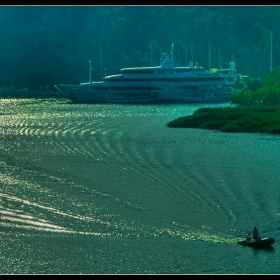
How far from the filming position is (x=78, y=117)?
43906 millimetres

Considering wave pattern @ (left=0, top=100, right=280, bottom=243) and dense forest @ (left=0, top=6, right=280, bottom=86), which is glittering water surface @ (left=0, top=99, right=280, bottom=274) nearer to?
wave pattern @ (left=0, top=100, right=280, bottom=243)

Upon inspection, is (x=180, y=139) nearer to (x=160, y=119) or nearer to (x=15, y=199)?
(x=160, y=119)

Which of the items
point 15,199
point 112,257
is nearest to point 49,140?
point 15,199

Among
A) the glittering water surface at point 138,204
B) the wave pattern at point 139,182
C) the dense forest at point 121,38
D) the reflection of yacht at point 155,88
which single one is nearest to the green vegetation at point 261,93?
the reflection of yacht at point 155,88

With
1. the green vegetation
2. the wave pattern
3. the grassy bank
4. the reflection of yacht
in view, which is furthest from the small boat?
the reflection of yacht

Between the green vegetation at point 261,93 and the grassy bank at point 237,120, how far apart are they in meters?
4.59

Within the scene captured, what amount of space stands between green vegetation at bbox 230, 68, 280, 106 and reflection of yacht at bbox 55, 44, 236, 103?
606 cm

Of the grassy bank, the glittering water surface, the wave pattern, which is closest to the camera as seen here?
the glittering water surface

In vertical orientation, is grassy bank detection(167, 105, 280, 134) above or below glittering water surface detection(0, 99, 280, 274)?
above

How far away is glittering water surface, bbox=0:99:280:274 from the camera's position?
46.7 feet

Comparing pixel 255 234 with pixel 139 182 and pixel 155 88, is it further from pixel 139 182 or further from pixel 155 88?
pixel 155 88

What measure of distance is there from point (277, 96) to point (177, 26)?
4221 cm

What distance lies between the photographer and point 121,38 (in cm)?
8438

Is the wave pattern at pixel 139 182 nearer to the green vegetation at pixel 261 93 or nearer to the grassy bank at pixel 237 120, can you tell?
the grassy bank at pixel 237 120
